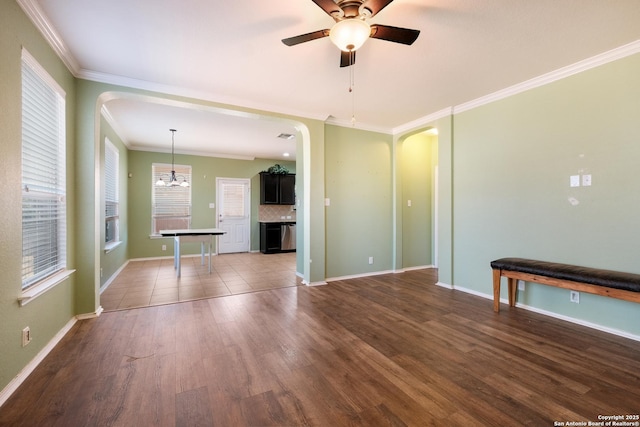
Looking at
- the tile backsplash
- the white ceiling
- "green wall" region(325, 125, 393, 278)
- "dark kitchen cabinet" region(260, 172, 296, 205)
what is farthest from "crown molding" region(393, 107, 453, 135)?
the tile backsplash

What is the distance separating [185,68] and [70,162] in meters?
1.50

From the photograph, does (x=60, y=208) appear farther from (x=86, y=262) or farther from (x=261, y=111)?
(x=261, y=111)

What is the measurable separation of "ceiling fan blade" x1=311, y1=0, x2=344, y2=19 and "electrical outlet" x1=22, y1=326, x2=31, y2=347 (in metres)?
2.99

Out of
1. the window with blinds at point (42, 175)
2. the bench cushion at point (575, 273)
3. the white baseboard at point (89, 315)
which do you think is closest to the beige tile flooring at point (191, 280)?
the white baseboard at point (89, 315)

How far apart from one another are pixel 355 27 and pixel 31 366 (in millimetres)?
3299

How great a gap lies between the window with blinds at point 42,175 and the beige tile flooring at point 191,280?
1.17m

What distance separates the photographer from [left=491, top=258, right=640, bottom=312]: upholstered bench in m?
2.37

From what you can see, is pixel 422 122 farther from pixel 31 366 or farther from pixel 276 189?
pixel 31 366

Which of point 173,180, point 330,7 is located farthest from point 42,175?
point 173,180

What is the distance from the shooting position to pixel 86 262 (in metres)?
3.06

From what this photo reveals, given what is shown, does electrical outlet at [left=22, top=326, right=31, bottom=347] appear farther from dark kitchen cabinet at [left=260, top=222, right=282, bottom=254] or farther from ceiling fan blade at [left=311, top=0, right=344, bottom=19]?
dark kitchen cabinet at [left=260, top=222, right=282, bottom=254]

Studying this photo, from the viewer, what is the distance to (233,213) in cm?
→ 798

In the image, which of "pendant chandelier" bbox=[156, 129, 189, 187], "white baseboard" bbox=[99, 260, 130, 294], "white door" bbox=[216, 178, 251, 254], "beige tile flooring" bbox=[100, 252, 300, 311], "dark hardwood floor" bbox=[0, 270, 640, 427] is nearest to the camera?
"dark hardwood floor" bbox=[0, 270, 640, 427]

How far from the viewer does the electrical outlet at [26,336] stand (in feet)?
6.68
